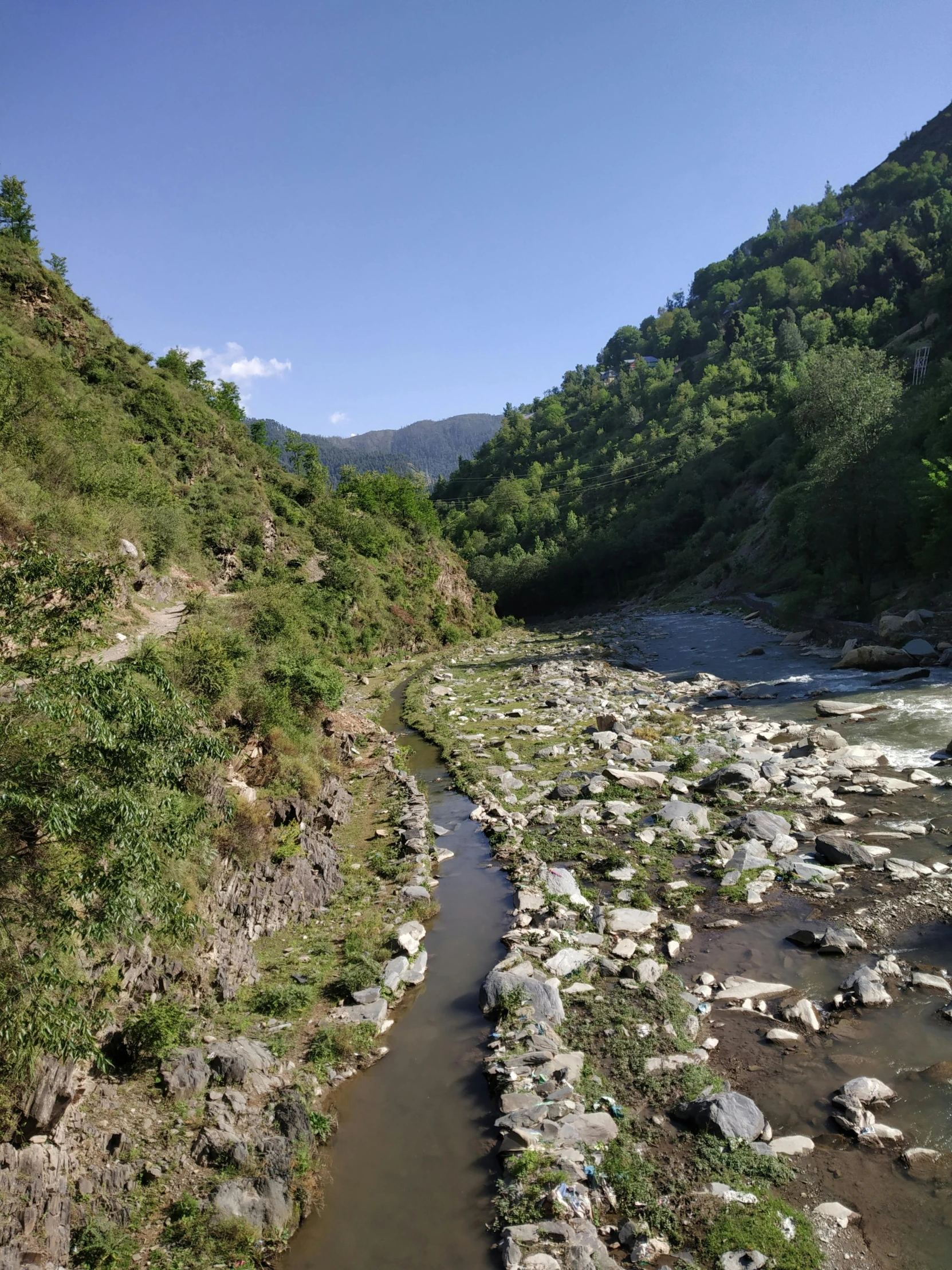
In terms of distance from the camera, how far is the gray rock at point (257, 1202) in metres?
6.42

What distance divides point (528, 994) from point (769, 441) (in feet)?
278

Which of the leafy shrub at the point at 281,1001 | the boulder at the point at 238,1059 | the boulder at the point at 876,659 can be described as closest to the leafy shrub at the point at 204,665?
the leafy shrub at the point at 281,1001

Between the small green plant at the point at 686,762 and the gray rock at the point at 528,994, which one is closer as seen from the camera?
the gray rock at the point at 528,994

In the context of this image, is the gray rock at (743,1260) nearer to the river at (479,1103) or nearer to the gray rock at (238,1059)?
the river at (479,1103)

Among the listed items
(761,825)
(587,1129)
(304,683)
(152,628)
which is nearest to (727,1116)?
(587,1129)

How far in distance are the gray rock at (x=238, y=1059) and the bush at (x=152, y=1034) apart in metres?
0.49

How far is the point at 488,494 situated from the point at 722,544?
185 feet

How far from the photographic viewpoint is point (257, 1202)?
6.56m

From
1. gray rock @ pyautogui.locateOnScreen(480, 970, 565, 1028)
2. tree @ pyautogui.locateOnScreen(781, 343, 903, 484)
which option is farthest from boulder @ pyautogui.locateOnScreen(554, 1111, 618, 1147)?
tree @ pyautogui.locateOnScreen(781, 343, 903, 484)

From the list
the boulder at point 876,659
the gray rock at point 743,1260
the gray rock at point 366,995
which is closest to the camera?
the gray rock at point 743,1260

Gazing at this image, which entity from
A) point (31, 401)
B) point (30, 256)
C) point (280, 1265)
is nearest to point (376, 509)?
point (30, 256)

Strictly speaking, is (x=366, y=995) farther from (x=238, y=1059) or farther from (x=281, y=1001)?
(x=238, y=1059)

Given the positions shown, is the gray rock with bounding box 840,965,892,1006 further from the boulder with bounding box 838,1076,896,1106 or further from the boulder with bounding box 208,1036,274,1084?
the boulder with bounding box 208,1036,274,1084

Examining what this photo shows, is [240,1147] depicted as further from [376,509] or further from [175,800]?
[376,509]
